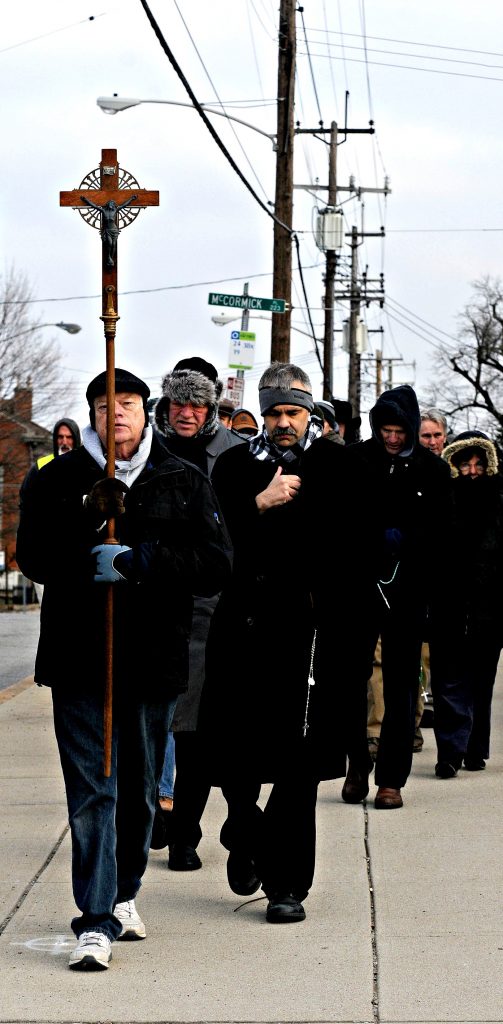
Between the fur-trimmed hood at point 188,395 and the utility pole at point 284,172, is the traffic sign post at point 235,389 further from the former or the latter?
the fur-trimmed hood at point 188,395

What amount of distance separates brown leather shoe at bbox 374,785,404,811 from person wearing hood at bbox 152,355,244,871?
1173mm

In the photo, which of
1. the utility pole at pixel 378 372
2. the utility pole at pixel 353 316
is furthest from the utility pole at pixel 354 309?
the utility pole at pixel 378 372

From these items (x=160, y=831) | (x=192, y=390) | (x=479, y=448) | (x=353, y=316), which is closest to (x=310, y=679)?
(x=160, y=831)

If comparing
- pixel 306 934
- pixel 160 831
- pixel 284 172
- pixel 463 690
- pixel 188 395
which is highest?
pixel 284 172

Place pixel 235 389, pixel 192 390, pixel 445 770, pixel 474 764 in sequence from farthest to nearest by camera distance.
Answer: pixel 235 389
pixel 474 764
pixel 445 770
pixel 192 390

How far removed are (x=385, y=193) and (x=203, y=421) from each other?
41.3 m

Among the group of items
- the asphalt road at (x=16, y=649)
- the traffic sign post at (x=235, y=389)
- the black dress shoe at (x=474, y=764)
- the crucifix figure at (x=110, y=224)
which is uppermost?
the traffic sign post at (x=235, y=389)

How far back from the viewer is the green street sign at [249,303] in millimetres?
17062

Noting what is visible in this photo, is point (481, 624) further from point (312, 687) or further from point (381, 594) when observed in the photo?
point (312, 687)

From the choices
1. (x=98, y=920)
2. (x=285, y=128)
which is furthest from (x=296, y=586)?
(x=285, y=128)

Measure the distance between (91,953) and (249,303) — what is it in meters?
12.5

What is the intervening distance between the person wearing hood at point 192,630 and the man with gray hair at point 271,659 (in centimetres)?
64

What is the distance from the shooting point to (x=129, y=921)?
555 centimetres

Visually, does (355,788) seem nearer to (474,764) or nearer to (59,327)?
(474,764)
